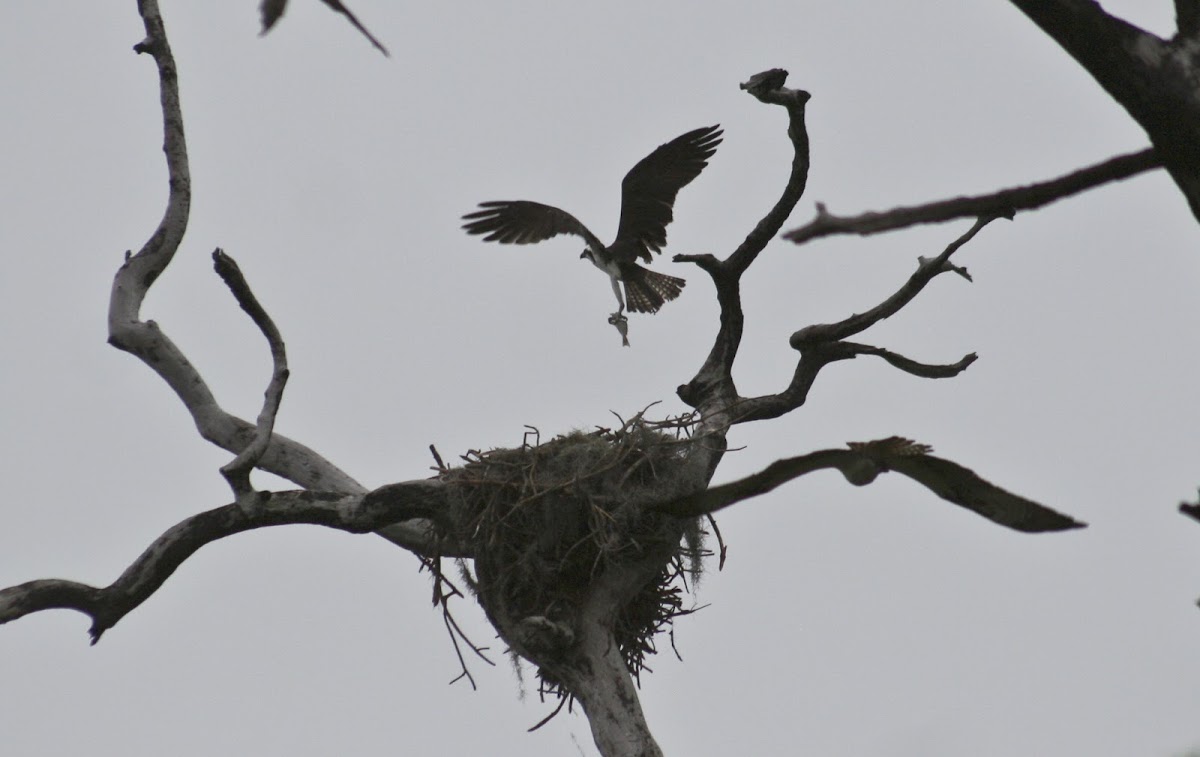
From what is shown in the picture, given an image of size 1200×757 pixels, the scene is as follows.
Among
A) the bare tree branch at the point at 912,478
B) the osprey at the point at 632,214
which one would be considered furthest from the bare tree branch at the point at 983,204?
the osprey at the point at 632,214

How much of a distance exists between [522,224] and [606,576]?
12.3 ft

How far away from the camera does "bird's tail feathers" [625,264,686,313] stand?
32.0ft


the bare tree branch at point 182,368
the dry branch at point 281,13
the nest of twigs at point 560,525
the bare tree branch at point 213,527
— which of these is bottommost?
the dry branch at point 281,13

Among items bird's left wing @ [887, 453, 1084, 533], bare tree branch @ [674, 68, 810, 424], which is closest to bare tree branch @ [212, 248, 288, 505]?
bare tree branch @ [674, 68, 810, 424]

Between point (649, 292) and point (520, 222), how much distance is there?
1.13 meters

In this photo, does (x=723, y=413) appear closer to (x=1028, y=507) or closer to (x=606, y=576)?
(x=606, y=576)

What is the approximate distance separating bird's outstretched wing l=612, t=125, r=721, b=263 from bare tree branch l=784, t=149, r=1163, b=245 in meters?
6.85

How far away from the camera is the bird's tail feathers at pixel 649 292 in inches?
384

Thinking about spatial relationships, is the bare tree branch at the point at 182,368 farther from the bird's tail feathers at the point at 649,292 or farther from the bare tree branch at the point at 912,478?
the bird's tail feathers at the point at 649,292

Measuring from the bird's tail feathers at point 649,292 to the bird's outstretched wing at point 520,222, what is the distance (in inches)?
28.2

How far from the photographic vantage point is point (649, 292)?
980 centimetres

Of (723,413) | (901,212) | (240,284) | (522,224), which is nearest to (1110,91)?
(901,212)

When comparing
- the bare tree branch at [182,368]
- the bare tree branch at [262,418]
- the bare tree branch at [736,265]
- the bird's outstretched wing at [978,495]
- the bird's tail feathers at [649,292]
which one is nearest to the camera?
the bird's outstretched wing at [978,495]

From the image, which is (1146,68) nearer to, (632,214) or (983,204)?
(983,204)
